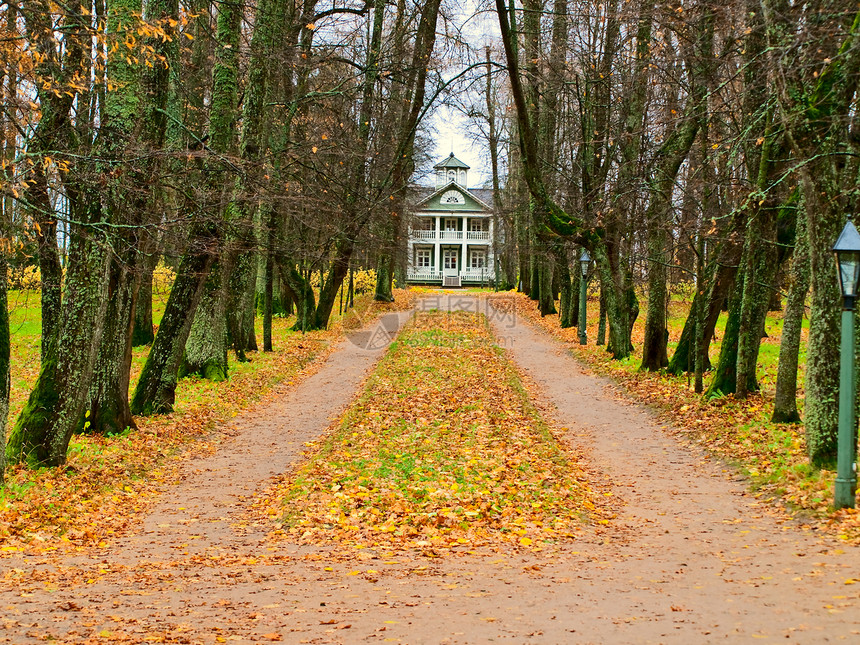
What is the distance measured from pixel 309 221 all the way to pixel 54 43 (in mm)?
10963

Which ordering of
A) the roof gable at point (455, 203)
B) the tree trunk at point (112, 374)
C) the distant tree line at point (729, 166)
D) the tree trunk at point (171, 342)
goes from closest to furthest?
the distant tree line at point (729, 166), the tree trunk at point (112, 374), the tree trunk at point (171, 342), the roof gable at point (455, 203)

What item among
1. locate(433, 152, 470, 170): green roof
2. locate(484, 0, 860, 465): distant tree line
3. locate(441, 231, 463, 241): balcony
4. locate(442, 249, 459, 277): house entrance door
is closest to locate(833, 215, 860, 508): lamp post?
locate(484, 0, 860, 465): distant tree line

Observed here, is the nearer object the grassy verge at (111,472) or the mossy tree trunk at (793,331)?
the grassy verge at (111,472)

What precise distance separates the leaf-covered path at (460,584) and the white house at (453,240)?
6131cm

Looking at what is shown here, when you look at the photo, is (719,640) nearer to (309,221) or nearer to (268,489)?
(268,489)

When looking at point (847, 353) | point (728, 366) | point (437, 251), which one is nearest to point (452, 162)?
point (437, 251)

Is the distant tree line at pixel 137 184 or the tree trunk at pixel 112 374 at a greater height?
the distant tree line at pixel 137 184

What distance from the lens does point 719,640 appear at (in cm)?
491

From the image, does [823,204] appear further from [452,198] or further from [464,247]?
[452,198]

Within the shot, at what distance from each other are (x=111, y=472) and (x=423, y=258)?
65.4m

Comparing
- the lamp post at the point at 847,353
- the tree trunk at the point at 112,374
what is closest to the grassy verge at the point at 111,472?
the tree trunk at the point at 112,374

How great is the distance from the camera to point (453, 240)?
237ft

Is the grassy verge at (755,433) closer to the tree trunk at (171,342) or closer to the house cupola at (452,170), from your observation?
the tree trunk at (171,342)

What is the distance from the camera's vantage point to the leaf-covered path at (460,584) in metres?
5.11
